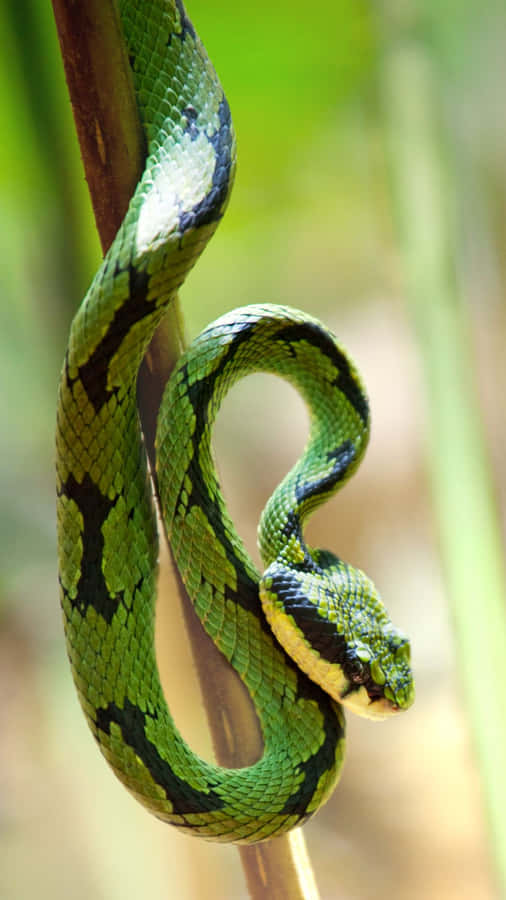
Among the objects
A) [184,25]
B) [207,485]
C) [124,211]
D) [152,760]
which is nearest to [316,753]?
[152,760]

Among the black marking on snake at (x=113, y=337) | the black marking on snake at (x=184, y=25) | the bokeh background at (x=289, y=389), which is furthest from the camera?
the bokeh background at (x=289, y=389)

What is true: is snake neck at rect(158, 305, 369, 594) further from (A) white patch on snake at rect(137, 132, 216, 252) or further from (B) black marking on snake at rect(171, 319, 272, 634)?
(A) white patch on snake at rect(137, 132, 216, 252)

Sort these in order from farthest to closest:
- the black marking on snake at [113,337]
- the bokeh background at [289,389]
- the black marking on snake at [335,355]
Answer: the bokeh background at [289,389]
the black marking on snake at [335,355]
the black marking on snake at [113,337]

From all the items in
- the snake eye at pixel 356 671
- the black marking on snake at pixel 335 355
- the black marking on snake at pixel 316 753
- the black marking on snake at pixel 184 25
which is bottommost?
the black marking on snake at pixel 316 753

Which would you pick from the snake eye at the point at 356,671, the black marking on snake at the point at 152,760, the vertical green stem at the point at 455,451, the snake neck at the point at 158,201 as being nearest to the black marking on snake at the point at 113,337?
the snake neck at the point at 158,201

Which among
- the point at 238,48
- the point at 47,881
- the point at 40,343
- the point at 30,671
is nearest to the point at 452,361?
the point at 238,48

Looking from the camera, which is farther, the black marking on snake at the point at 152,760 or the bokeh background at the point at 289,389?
the bokeh background at the point at 289,389

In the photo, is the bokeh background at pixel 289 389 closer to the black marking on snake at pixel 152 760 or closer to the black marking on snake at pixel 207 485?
the black marking on snake at pixel 207 485

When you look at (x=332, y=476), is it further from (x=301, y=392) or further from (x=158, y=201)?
(x=158, y=201)
